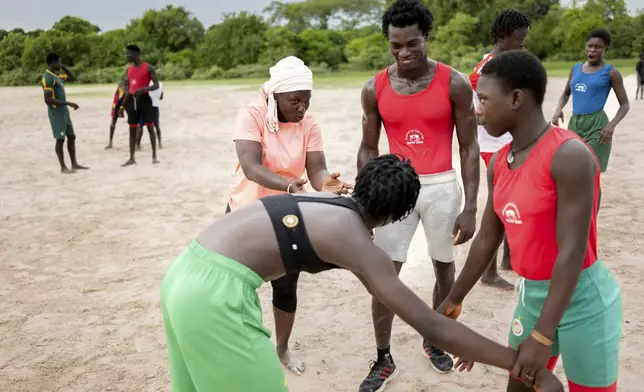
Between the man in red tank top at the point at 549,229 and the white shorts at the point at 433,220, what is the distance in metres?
1.16

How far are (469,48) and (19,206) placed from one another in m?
38.5

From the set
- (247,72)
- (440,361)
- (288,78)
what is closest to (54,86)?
(288,78)

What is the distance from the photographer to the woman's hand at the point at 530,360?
220 centimetres

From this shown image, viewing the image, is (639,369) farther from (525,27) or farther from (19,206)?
(19,206)

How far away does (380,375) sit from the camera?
3.70 m

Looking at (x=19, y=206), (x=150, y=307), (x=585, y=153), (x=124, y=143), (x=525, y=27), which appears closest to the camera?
(x=585, y=153)

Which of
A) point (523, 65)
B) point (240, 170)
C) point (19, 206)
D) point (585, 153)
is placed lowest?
point (19, 206)

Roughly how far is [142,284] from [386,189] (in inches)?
149

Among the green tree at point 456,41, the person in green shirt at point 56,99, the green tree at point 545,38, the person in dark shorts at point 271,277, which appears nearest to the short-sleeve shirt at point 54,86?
the person in green shirt at point 56,99

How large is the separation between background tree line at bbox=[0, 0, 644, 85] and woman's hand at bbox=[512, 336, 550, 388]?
3645 centimetres

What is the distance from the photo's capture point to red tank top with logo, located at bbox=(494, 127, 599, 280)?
2.20 m

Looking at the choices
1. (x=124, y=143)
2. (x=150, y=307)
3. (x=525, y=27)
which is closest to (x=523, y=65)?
(x=525, y=27)

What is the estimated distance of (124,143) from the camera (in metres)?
13.6

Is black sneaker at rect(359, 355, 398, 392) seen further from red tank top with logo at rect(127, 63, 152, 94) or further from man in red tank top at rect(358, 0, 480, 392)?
red tank top with logo at rect(127, 63, 152, 94)
